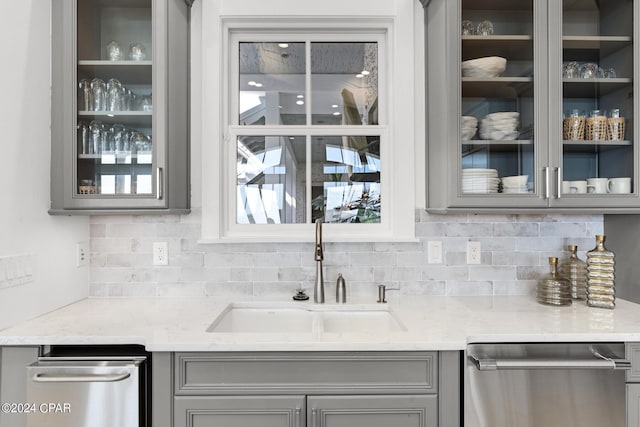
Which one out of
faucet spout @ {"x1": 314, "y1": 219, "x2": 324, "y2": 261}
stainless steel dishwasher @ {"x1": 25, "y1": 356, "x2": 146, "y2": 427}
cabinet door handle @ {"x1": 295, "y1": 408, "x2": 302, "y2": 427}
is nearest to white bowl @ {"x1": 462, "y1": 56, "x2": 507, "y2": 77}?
faucet spout @ {"x1": 314, "y1": 219, "x2": 324, "y2": 261}

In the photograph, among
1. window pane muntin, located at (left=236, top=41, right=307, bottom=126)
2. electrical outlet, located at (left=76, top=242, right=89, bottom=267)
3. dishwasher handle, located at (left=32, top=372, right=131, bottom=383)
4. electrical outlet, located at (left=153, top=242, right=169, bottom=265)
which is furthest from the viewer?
window pane muntin, located at (left=236, top=41, right=307, bottom=126)

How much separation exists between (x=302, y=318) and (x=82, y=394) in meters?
0.93

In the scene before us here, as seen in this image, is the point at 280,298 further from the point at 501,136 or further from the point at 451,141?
the point at 501,136

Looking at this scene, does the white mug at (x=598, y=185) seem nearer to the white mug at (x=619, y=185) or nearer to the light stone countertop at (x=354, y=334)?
the white mug at (x=619, y=185)

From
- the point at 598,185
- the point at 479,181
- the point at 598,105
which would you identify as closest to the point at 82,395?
the point at 479,181

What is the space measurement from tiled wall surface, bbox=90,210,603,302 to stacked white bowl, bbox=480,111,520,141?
46 centimetres

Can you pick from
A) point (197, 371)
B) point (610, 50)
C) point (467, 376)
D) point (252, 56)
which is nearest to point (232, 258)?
point (197, 371)

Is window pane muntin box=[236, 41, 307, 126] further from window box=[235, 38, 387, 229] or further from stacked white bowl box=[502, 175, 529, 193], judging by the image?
stacked white bowl box=[502, 175, 529, 193]

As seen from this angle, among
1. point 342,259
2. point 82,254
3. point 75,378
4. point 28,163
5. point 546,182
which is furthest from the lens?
point 342,259

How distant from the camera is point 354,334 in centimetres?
142

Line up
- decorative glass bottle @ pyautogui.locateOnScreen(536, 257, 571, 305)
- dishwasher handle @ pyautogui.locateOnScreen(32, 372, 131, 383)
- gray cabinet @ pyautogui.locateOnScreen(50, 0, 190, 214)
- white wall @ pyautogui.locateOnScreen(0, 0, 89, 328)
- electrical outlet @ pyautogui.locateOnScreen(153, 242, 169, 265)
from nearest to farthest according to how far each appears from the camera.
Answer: dishwasher handle @ pyautogui.locateOnScreen(32, 372, 131, 383) < white wall @ pyautogui.locateOnScreen(0, 0, 89, 328) < gray cabinet @ pyautogui.locateOnScreen(50, 0, 190, 214) < decorative glass bottle @ pyautogui.locateOnScreen(536, 257, 571, 305) < electrical outlet @ pyautogui.locateOnScreen(153, 242, 169, 265)

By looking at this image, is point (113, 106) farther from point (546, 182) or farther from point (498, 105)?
point (546, 182)

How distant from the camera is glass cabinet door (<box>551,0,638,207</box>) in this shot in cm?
174

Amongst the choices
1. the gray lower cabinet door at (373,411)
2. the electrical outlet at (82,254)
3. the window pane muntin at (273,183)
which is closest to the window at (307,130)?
the window pane muntin at (273,183)
